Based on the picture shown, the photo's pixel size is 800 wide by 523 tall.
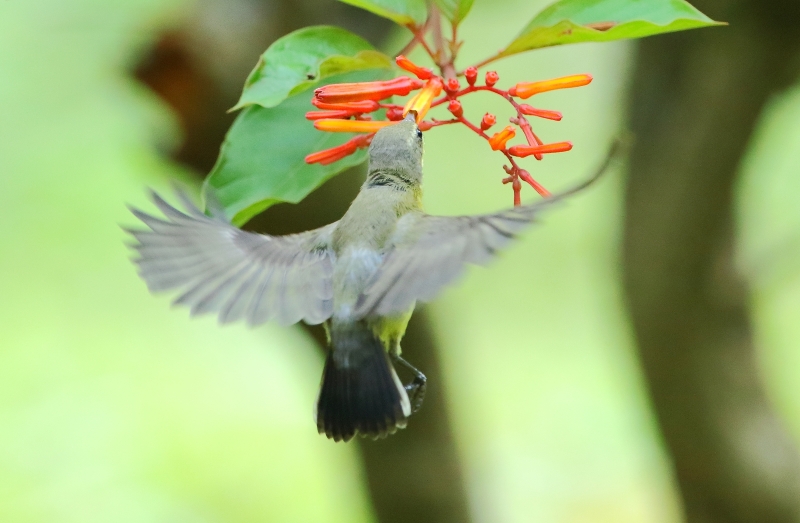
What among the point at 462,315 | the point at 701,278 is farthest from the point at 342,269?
the point at 462,315

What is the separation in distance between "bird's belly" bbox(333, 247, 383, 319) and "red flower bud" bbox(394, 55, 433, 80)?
29 centimetres

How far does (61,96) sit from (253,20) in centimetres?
147

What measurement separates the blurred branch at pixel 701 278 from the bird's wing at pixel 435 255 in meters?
1.08

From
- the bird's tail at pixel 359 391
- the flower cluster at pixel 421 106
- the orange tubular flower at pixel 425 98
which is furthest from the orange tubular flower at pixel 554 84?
the bird's tail at pixel 359 391

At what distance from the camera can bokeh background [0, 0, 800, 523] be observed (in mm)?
1984

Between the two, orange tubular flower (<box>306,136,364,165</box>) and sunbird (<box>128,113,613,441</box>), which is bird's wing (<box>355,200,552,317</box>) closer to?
sunbird (<box>128,113,613,441</box>)

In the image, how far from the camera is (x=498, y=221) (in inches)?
39.2

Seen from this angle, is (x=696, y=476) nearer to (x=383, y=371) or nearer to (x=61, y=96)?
(x=383, y=371)

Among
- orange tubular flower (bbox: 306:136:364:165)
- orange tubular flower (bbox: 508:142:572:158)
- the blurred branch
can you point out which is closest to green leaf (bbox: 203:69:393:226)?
orange tubular flower (bbox: 306:136:364:165)

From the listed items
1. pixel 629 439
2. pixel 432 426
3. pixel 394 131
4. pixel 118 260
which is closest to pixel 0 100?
pixel 118 260

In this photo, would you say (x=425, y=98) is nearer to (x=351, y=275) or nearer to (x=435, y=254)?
(x=435, y=254)

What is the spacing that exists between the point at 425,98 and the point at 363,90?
0.27 feet

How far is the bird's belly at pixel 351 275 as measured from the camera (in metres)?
1.23

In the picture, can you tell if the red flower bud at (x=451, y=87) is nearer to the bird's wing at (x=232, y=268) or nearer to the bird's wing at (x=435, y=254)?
the bird's wing at (x=435, y=254)
